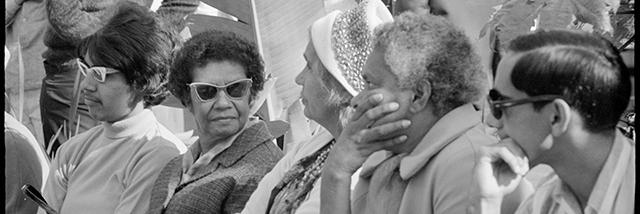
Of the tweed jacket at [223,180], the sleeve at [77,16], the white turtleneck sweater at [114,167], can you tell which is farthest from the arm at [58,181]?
the sleeve at [77,16]

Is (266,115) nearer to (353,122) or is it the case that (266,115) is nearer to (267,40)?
(267,40)

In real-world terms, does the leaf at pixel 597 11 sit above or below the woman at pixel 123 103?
above

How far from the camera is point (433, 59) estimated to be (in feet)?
13.3

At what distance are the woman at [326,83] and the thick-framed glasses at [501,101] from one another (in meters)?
0.92

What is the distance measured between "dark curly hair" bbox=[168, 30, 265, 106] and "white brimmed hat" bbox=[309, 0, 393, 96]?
69cm

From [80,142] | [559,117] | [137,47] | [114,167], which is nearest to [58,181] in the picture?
[80,142]

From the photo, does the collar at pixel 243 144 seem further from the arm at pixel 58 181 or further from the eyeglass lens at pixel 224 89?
the arm at pixel 58 181

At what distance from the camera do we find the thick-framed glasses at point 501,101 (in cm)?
362

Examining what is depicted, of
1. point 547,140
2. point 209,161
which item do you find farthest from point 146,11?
point 547,140

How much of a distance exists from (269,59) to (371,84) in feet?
7.90

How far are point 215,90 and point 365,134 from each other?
1.28 metres

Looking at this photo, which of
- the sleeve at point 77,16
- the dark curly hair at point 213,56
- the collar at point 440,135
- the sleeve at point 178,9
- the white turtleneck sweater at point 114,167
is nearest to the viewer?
the collar at point 440,135

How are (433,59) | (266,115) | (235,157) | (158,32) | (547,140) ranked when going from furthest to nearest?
(266,115) < (158,32) < (235,157) < (433,59) < (547,140)

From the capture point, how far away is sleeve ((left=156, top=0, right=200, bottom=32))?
22.0ft
